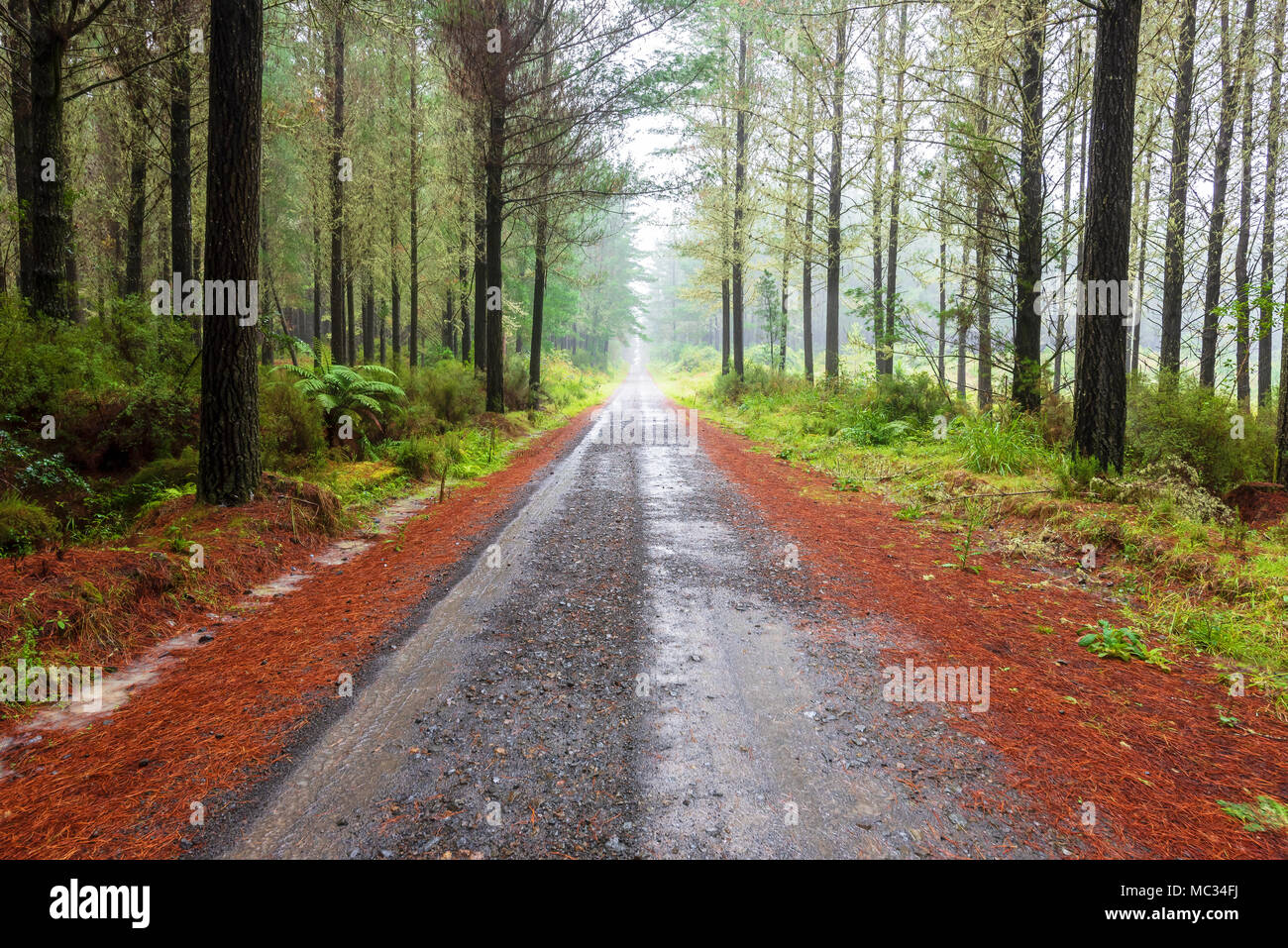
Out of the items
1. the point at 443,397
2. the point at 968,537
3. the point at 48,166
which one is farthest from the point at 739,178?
the point at 968,537

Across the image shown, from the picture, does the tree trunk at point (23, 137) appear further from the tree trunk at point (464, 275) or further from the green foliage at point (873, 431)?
the green foliage at point (873, 431)

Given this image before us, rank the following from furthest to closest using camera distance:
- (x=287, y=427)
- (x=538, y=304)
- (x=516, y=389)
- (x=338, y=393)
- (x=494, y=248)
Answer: (x=538, y=304), (x=516, y=389), (x=494, y=248), (x=338, y=393), (x=287, y=427)

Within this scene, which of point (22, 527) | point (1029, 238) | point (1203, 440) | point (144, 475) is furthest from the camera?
point (1029, 238)

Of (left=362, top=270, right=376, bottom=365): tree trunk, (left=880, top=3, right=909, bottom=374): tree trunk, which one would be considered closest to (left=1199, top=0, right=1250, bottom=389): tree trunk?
(left=880, top=3, right=909, bottom=374): tree trunk

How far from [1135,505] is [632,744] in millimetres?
6374

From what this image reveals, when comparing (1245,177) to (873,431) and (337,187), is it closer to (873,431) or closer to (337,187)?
(873,431)

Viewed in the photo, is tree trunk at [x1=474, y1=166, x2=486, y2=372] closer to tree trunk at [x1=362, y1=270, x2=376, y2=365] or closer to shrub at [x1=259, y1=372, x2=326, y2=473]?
tree trunk at [x1=362, y1=270, x2=376, y2=365]

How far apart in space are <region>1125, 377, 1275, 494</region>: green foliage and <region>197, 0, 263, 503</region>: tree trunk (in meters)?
9.97

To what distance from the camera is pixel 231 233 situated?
6.22m

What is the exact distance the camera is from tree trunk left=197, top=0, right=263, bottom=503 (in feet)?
20.2

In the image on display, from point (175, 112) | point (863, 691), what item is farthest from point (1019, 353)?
point (175, 112)

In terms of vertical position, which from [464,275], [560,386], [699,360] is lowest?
[560,386]

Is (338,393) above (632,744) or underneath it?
above

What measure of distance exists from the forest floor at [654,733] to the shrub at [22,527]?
214cm
